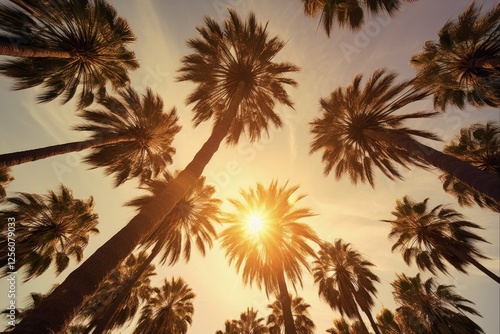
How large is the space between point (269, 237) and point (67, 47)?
1418 centimetres

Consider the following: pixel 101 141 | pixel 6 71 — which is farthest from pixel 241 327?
pixel 6 71

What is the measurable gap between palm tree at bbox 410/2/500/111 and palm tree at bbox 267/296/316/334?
2174cm

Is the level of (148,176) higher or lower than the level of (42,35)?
higher

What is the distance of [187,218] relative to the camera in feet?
52.7

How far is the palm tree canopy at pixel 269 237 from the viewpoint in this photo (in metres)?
14.4

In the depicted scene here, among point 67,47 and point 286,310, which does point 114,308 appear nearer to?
point 286,310

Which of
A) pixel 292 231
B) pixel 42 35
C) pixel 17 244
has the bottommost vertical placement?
pixel 17 244

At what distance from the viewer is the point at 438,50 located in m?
11.5

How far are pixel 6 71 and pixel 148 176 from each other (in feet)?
26.5

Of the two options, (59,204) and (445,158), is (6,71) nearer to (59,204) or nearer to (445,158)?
(59,204)

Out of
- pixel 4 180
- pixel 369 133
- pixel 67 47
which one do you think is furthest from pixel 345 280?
pixel 4 180

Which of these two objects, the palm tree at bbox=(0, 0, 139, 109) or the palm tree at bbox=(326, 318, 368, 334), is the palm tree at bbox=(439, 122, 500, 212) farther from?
the palm tree at bbox=(0, 0, 139, 109)

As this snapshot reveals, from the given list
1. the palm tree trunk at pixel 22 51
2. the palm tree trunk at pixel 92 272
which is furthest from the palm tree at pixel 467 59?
the palm tree trunk at pixel 22 51

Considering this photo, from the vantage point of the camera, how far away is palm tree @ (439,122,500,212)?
15.7 m
